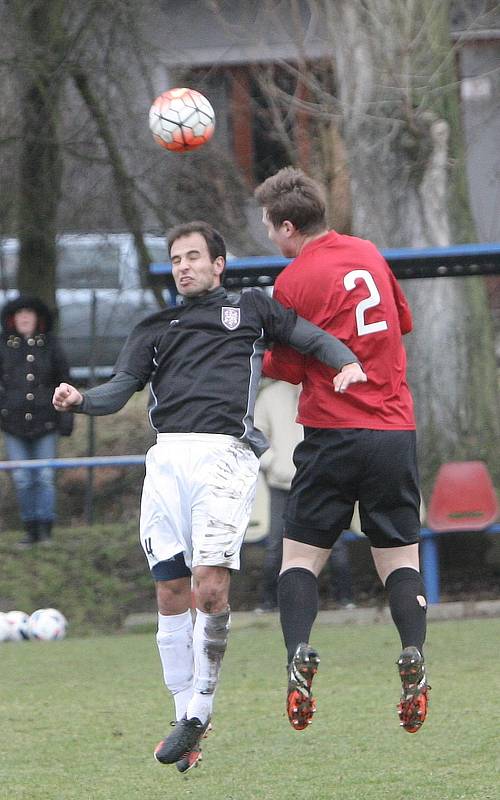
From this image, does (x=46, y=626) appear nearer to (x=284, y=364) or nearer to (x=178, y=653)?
(x=178, y=653)

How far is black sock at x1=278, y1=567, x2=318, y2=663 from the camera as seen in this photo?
4965 mm

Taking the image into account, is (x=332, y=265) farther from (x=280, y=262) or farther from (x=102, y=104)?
(x=102, y=104)

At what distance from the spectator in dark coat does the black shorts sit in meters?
5.71

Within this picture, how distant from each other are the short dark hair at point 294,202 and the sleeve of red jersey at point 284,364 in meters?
0.46

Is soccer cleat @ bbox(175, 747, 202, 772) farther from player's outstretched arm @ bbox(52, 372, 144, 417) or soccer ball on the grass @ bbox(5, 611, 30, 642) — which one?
soccer ball on the grass @ bbox(5, 611, 30, 642)

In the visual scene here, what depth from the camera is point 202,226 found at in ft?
16.8

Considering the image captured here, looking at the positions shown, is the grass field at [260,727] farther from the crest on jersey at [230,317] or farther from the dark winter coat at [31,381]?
the dark winter coat at [31,381]

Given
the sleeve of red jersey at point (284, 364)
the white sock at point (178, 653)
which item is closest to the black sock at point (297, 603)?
the white sock at point (178, 653)

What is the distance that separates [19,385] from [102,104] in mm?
3124

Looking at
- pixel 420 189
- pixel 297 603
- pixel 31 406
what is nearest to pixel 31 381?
pixel 31 406

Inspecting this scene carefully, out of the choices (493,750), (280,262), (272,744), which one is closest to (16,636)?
(280,262)

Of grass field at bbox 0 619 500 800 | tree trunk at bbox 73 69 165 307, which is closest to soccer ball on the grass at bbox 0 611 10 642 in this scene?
grass field at bbox 0 619 500 800

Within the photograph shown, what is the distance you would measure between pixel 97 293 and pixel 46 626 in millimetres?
4611

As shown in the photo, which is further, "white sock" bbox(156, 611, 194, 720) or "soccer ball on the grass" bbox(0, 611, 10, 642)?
"soccer ball on the grass" bbox(0, 611, 10, 642)
